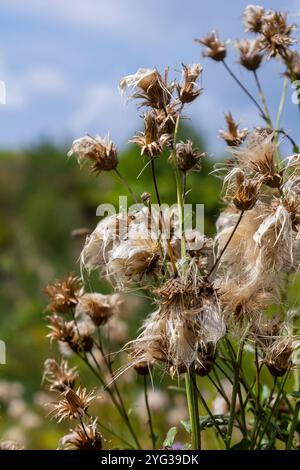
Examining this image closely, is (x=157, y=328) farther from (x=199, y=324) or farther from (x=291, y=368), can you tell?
(x=291, y=368)

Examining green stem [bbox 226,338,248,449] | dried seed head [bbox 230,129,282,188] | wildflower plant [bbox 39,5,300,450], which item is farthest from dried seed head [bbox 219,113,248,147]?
green stem [bbox 226,338,248,449]

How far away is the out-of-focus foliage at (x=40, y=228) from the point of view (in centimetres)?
427

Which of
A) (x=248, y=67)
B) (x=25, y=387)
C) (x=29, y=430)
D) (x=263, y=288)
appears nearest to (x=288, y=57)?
(x=248, y=67)

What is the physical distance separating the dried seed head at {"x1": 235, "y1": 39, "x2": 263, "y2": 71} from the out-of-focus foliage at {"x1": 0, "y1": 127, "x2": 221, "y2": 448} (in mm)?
253

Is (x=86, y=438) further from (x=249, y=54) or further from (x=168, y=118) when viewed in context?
(x=249, y=54)

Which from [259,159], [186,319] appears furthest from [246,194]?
[186,319]

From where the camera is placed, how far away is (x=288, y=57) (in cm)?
142

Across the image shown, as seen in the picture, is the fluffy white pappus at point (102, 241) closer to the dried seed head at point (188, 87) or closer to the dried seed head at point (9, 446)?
the dried seed head at point (188, 87)

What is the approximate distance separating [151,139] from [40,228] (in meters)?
7.56

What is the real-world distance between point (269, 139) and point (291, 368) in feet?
1.05

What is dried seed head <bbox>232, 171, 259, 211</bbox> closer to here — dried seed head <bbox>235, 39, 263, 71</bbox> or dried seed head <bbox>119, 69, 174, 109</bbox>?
dried seed head <bbox>119, 69, 174, 109</bbox>

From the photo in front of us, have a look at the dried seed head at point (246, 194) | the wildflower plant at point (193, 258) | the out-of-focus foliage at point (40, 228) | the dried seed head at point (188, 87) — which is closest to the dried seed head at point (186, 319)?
the wildflower plant at point (193, 258)

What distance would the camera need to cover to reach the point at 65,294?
1272mm

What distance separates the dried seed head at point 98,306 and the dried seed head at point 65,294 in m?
0.02
